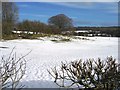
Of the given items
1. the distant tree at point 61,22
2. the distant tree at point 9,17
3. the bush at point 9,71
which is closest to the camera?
the bush at point 9,71

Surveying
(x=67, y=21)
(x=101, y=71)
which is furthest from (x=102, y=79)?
(x=67, y=21)

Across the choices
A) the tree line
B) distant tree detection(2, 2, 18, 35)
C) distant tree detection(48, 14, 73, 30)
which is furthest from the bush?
distant tree detection(48, 14, 73, 30)

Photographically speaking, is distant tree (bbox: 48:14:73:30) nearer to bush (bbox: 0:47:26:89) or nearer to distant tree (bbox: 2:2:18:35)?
distant tree (bbox: 2:2:18:35)

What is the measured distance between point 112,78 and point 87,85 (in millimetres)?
553

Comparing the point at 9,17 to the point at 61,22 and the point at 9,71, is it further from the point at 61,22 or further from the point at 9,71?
the point at 9,71

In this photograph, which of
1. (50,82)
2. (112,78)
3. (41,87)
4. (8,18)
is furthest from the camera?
(8,18)

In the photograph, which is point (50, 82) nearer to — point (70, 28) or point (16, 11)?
point (16, 11)

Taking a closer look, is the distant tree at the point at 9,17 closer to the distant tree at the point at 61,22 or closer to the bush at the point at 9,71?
the distant tree at the point at 61,22

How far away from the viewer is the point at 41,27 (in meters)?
42.3

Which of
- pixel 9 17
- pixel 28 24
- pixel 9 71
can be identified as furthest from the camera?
pixel 28 24

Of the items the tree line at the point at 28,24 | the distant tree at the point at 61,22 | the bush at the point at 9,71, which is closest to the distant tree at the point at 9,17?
the tree line at the point at 28,24

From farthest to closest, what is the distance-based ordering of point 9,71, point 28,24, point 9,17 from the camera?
point 28,24 → point 9,17 → point 9,71

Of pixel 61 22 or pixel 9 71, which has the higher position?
pixel 61 22

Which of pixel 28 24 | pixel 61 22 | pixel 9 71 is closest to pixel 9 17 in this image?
pixel 28 24
